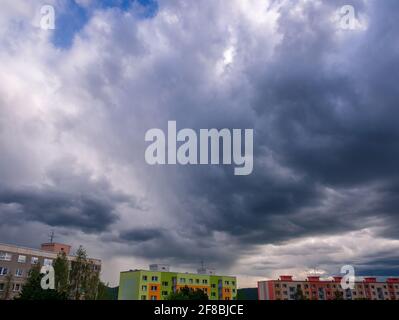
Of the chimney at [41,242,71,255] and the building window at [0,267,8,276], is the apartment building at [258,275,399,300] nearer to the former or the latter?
the chimney at [41,242,71,255]

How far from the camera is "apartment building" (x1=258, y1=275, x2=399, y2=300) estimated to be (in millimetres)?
126838

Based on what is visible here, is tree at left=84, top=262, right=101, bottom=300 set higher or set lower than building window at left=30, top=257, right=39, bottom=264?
lower

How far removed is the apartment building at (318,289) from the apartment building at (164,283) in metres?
24.6

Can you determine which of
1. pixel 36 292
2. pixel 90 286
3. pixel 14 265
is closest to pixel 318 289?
pixel 90 286

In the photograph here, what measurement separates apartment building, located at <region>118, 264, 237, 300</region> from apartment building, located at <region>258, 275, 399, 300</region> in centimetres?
2463

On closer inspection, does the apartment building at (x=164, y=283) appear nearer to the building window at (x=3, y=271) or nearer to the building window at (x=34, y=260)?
the building window at (x=34, y=260)

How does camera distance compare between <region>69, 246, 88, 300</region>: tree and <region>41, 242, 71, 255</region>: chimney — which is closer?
<region>69, 246, 88, 300</region>: tree

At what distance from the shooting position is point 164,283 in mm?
97625

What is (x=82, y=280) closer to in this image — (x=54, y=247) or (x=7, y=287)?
(x=7, y=287)

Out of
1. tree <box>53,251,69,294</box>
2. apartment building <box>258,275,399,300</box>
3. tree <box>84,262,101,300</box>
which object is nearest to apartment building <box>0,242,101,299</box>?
tree <box>84,262,101,300</box>
